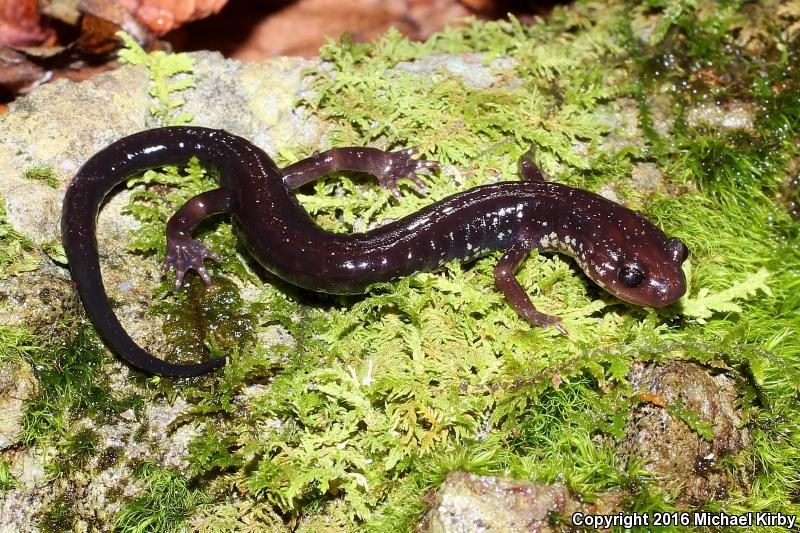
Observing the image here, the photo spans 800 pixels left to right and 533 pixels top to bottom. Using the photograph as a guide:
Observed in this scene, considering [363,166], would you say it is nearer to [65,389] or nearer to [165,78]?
[165,78]

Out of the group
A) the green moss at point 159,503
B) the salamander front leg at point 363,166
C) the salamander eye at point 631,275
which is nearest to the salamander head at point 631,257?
the salamander eye at point 631,275

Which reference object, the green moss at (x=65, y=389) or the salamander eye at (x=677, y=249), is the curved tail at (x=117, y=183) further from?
the salamander eye at (x=677, y=249)

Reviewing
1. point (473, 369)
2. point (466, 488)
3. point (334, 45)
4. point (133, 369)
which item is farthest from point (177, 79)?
point (466, 488)

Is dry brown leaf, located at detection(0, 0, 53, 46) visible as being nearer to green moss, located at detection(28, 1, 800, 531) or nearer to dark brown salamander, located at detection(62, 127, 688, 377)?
green moss, located at detection(28, 1, 800, 531)

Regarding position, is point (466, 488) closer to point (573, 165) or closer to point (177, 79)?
point (573, 165)

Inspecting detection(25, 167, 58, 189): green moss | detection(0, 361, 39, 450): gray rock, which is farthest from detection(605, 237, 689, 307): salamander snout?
detection(25, 167, 58, 189): green moss

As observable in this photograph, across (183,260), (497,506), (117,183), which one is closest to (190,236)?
(183,260)

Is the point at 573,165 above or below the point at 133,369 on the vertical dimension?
above
